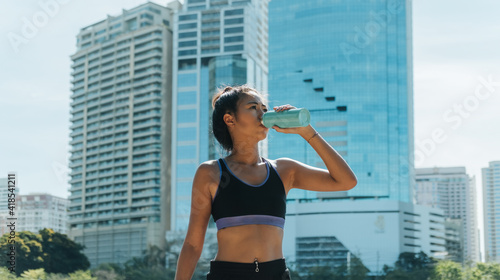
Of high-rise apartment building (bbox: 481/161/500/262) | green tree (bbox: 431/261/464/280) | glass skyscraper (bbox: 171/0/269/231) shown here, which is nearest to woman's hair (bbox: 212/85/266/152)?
green tree (bbox: 431/261/464/280)

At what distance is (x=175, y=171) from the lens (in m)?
73.7

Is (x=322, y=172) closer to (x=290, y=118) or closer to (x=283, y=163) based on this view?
(x=283, y=163)

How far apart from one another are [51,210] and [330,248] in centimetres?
2879

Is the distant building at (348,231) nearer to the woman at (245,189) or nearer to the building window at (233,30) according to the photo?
the building window at (233,30)

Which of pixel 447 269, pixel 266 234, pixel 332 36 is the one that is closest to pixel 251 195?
pixel 266 234

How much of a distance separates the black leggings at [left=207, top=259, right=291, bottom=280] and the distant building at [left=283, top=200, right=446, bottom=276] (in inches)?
2764

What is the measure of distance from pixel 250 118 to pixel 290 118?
0.22 metres

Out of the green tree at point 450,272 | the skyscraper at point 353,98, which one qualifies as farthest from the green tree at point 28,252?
the skyscraper at point 353,98

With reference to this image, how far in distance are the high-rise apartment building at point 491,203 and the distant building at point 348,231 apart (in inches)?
1351

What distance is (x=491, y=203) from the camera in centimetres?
10850

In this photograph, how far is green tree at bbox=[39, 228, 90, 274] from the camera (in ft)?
139

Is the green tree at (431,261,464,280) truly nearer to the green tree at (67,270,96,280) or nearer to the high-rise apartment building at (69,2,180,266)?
the green tree at (67,270,96,280)

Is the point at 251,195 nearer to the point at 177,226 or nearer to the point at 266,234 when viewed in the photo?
the point at 266,234

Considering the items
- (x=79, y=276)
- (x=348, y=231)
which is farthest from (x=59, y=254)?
(x=348, y=231)
